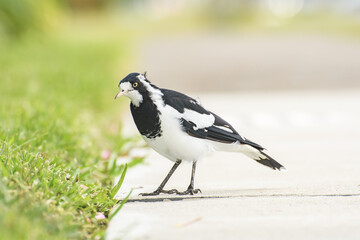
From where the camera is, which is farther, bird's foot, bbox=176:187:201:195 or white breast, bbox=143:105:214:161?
bird's foot, bbox=176:187:201:195

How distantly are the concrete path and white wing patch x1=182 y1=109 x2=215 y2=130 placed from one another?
43 cm

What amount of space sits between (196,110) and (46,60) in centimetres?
814

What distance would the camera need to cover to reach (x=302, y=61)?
16578 millimetres

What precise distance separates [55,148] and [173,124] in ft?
4.94

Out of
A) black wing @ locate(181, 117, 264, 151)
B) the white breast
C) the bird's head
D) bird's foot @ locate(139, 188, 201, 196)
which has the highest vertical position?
the bird's head

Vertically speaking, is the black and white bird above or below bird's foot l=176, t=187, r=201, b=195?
above

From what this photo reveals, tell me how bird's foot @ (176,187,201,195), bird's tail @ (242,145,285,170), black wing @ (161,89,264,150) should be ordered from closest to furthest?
black wing @ (161,89,264,150)
bird's foot @ (176,187,201,195)
bird's tail @ (242,145,285,170)

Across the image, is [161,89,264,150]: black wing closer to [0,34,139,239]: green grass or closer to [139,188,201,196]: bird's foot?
[139,188,201,196]: bird's foot

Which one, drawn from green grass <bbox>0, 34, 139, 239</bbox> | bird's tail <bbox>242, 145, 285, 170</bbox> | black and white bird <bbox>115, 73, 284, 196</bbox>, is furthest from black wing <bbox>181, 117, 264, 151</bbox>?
green grass <bbox>0, 34, 139, 239</bbox>

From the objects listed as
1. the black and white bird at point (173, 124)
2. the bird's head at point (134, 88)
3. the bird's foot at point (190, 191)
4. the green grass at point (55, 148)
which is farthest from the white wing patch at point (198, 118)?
the green grass at point (55, 148)

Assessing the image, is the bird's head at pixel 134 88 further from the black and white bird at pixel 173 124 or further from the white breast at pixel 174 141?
the white breast at pixel 174 141

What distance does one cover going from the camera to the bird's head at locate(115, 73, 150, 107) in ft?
12.4

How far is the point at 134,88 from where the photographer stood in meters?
3.81

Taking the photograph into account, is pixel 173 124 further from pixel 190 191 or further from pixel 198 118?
pixel 190 191
